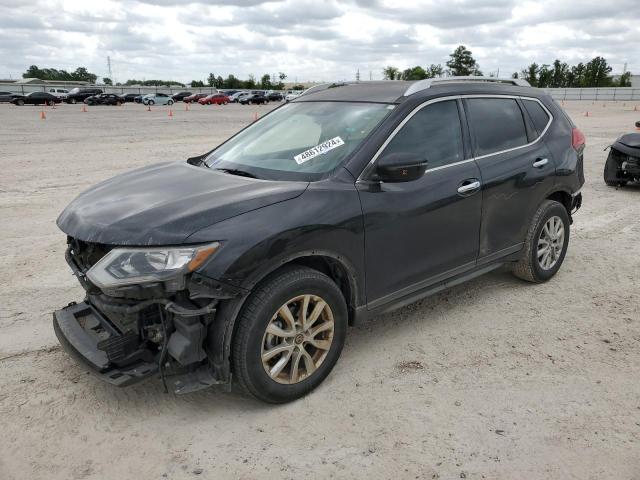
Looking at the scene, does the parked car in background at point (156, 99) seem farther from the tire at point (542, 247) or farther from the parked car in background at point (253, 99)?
the tire at point (542, 247)

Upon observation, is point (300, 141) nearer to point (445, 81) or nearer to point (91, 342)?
point (445, 81)

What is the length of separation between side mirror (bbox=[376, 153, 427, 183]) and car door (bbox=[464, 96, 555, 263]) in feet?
3.28

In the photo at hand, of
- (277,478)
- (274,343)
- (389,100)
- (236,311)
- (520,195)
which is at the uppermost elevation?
(389,100)

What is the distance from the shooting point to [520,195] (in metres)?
4.49

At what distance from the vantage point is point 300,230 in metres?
3.07

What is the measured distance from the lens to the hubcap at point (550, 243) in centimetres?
493

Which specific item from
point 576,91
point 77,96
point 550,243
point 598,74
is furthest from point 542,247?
point 598,74

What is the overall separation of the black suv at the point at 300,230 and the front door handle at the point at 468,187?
0.04 feet

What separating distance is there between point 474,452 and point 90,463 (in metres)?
1.96

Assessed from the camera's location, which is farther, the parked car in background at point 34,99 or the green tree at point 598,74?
the green tree at point 598,74

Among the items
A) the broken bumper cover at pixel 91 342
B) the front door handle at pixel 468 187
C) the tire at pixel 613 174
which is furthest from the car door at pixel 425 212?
the tire at pixel 613 174

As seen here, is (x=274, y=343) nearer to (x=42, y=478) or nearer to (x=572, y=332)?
(x=42, y=478)

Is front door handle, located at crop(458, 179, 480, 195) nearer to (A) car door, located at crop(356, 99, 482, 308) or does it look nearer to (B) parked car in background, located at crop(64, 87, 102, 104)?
(A) car door, located at crop(356, 99, 482, 308)

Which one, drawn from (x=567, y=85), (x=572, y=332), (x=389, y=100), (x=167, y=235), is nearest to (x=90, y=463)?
(x=167, y=235)
